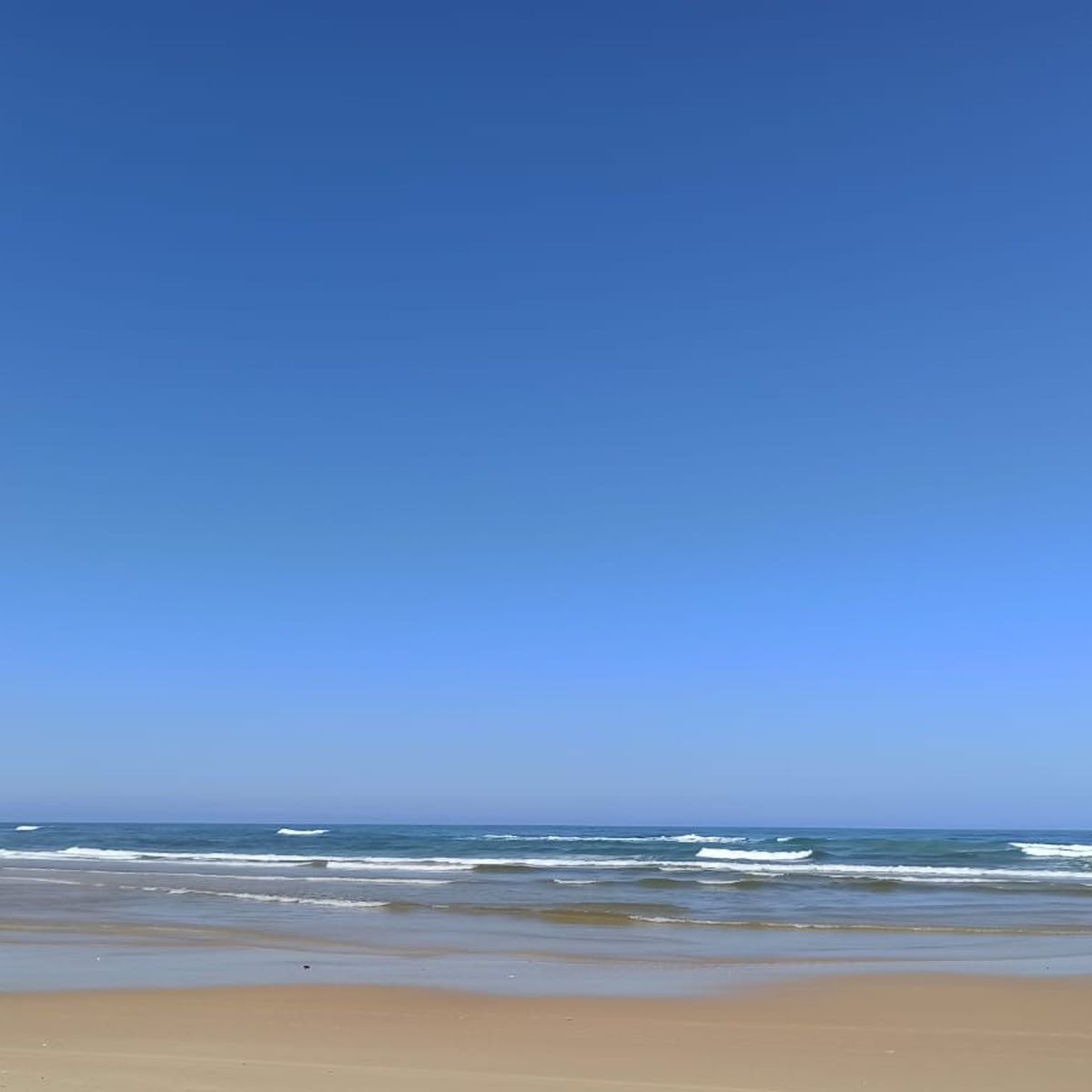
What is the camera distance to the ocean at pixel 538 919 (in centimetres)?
1434

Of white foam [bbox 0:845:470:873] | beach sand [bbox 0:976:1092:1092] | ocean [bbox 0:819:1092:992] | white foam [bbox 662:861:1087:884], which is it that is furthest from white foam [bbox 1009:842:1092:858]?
beach sand [bbox 0:976:1092:1092]

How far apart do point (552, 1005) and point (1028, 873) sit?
2941 cm

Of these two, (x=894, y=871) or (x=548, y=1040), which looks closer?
(x=548, y=1040)

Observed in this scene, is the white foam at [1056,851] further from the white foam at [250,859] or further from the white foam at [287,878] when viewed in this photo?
the white foam at [287,878]

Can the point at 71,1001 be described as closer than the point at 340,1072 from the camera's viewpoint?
No

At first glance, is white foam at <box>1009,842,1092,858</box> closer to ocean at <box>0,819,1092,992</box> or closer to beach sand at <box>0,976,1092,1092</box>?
ocean at <box>0,819,1092,992</box>

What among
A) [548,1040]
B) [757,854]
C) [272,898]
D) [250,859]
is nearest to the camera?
[548,1040]

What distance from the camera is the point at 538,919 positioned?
2089 centimetres

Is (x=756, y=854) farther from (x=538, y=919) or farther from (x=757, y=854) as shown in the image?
(x=538, y=919)

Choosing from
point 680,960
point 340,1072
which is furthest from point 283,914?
point 340,1072

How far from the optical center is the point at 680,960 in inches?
591

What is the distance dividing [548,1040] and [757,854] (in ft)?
132

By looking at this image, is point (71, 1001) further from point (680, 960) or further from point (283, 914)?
point (283, 914)

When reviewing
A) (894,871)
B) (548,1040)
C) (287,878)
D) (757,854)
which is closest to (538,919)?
(548,1040)
